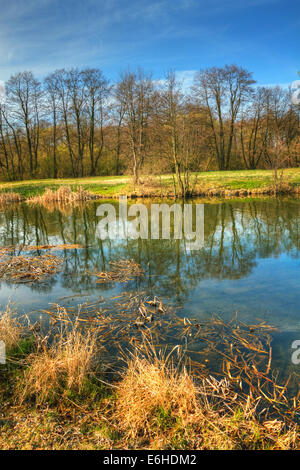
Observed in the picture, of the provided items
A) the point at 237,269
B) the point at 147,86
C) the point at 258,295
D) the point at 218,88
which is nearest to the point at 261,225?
the point at 237,269

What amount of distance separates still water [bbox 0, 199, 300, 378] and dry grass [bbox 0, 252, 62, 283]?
0.33 metres

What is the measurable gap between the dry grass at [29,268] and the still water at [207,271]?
0.33 meters

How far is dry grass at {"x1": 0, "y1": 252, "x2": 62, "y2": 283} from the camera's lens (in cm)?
781

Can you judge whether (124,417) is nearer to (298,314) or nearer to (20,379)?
(20,379)

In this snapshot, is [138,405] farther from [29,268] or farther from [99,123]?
[99,123]

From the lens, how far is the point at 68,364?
3729 millimetres

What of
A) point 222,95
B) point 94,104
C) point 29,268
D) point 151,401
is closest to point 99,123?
point 94,104

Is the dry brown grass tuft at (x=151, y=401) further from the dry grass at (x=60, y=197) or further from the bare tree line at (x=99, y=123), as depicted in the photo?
the bare tree line at (x=99, y=123)

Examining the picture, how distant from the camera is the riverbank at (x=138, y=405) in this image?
2.88 metres

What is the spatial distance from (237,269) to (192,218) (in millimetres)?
7873

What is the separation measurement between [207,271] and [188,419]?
5.03 m

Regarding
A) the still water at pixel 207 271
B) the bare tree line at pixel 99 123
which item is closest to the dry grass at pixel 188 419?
the still water at pixel 207 271

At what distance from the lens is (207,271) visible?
311 inches

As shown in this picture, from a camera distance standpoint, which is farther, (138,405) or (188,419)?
(138,405)
